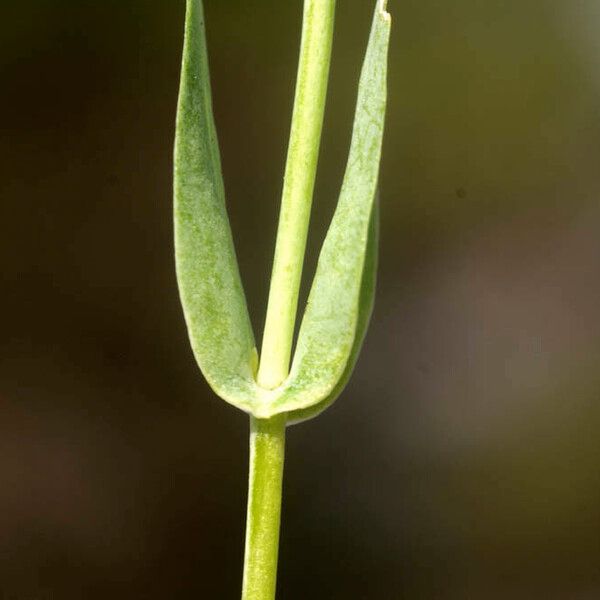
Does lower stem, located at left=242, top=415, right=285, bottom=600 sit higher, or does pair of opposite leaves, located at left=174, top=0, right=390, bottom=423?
pair of opposite leaves, located at left=174, top=0, right=390, bottom=423

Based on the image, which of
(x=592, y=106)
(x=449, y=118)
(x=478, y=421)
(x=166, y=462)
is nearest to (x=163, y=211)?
(x=166, y=462)

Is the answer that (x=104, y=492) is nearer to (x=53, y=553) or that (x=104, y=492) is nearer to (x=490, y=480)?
(x=53, y=553)

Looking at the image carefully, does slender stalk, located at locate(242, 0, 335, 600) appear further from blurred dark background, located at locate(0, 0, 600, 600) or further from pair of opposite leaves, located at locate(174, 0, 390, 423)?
blurred dark background, located at locate(0, 0, 600, 600)

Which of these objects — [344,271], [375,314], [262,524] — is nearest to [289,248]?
[344,271]

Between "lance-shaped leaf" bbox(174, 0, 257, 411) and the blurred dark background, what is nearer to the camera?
"lance-shaped leaf" bbox(174, 0, 257, 411)

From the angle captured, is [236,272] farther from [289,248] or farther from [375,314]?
[375,314]

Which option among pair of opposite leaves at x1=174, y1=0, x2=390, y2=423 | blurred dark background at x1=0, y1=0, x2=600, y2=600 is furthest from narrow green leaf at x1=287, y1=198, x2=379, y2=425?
blurred dark background at x1=0, y1=0, x2=600, y2=600

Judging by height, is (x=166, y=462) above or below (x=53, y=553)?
above
